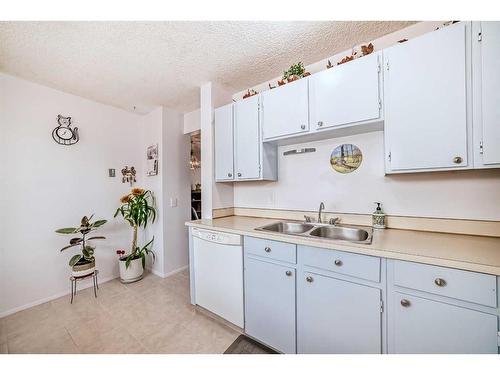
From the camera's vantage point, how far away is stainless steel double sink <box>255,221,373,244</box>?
1.51 m

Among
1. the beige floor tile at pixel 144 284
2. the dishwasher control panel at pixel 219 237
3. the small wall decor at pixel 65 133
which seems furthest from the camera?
the beige floor tile at pixel 144 284

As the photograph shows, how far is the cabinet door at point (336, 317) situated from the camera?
1.07 m

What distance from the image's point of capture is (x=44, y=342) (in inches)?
62.3

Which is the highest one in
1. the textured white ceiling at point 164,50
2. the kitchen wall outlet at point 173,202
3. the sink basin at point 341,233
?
the textured white ceiling at point 164,50

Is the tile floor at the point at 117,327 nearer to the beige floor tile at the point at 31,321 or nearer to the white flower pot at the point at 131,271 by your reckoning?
the beige floor tile at the point at 31,321

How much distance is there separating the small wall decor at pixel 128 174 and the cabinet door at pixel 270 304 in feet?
7.91

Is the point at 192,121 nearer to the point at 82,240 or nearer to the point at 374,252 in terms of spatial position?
the point at 82,240

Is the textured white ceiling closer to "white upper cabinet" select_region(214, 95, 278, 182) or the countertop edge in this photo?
"white upper cabinet" select_region(214, 95, 278, 182)

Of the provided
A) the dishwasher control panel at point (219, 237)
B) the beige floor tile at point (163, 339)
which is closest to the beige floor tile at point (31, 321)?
the beige floor tile at point (163, 339)

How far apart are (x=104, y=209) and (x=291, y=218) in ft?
8.36

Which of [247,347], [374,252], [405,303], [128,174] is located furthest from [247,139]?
[128,174]

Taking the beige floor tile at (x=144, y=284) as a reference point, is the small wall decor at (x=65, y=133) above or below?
above

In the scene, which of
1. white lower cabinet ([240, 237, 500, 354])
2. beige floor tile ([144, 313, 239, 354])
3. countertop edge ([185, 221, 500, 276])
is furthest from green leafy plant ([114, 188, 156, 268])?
white lower cabinet ([240, 237, 500, 354])
